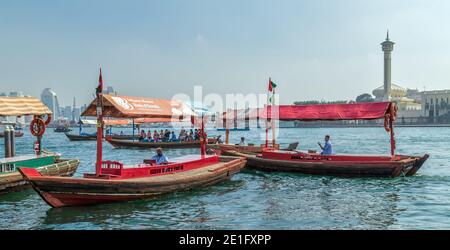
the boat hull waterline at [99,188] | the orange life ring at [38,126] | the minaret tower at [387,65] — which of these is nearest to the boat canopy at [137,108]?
the boat hull waterline at [99,188]

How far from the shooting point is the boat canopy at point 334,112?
20859 millimetres

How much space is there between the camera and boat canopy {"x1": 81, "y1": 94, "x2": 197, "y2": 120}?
47.7 feet

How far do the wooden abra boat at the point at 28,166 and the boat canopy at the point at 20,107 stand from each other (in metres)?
1.97

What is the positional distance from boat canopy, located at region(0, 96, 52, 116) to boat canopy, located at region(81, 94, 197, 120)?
4.48m

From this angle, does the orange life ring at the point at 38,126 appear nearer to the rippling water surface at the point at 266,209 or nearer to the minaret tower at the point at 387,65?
the rippling water surface at the point at 266,209

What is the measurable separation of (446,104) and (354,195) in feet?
485

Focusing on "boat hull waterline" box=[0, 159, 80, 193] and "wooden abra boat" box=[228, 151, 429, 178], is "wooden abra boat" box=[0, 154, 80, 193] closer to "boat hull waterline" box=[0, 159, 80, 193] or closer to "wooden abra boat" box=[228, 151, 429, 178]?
"boat hull waterline" box=[0, 159, 80, 193]

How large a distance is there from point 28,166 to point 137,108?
19.1 ft

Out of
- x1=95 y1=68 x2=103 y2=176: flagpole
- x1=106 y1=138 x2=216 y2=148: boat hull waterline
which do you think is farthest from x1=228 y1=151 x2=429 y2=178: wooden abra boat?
x1=106 y1=138 x2=216 y2=148: boat hull waterline

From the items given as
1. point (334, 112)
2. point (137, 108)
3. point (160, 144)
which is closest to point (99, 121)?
point (137, 108)
